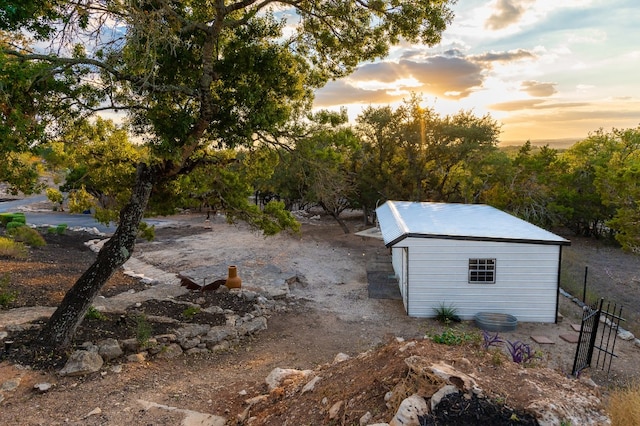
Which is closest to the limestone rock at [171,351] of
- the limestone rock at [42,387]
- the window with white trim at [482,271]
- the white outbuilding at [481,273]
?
the limestone rock at [42,387]

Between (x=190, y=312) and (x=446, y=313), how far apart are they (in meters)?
7.06

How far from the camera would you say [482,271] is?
11.8m

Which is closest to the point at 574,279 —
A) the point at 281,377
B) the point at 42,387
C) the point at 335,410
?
the point at 281,377

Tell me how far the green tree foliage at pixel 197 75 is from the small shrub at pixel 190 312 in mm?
2679

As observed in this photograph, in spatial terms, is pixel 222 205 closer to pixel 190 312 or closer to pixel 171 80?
pixel 190 312

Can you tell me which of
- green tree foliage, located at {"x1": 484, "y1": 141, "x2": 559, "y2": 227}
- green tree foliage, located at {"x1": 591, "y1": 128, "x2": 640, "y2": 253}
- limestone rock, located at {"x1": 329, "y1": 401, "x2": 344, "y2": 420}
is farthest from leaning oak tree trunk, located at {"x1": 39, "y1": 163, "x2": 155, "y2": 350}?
green tree foliage, located at {"x1": 484, "y1": 141, "x2": 559, "y2": 227}

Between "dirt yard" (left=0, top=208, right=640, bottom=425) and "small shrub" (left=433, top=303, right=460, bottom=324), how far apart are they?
0.39 m

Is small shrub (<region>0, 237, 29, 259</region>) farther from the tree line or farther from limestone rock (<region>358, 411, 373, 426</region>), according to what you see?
limestone rock (<region>358, 411, 373, 426</region>)

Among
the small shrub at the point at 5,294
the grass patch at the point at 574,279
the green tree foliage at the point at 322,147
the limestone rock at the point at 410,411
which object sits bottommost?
the grass patch at the point at 574,279

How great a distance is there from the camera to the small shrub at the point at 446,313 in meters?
11.4

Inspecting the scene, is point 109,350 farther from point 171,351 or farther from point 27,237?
point 27,237

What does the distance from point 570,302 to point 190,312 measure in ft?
40.7

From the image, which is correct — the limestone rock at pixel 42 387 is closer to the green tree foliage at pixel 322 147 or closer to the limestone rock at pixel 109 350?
the limestone rock at pixel 109 350

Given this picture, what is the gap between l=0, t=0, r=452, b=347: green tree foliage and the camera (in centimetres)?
670
